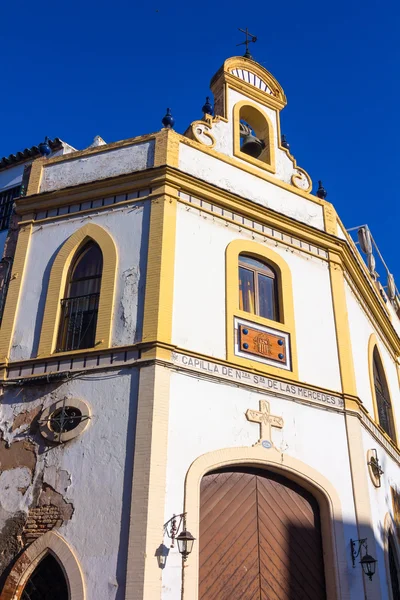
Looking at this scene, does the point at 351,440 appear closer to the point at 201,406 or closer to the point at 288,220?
the point at 201,406

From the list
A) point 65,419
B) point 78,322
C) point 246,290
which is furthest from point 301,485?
point 78,322

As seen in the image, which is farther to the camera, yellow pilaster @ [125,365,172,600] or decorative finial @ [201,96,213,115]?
decorative finial @ [201,96,213,115]

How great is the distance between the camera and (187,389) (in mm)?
10305

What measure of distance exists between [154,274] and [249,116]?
583 cm

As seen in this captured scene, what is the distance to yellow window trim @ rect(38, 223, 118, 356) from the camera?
10.9 meters

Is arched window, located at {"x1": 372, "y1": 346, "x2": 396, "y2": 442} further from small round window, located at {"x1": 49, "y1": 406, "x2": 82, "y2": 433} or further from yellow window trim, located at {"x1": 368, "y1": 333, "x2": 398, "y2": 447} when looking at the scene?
small round window, located at {"x1": 49, "y1": 406, "x2": 82, "y2": 433}

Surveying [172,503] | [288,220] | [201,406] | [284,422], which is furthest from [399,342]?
[172,503]

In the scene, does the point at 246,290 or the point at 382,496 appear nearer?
the point at 246,290

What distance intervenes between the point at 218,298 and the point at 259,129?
5.25m

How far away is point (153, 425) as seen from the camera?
962 centimetres

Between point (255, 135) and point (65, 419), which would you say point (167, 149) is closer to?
point (255, 135)

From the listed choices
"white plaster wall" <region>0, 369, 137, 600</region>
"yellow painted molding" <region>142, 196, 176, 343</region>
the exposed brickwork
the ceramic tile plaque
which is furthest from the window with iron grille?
the exposed brickwork

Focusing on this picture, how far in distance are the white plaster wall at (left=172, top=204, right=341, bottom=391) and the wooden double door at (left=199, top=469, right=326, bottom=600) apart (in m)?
2.05

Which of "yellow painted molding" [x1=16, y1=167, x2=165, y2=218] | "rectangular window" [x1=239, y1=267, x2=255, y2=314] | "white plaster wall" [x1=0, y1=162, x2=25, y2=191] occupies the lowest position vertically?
"rectangular window" [x1=239, y1=267, x2=255, y2=314]
